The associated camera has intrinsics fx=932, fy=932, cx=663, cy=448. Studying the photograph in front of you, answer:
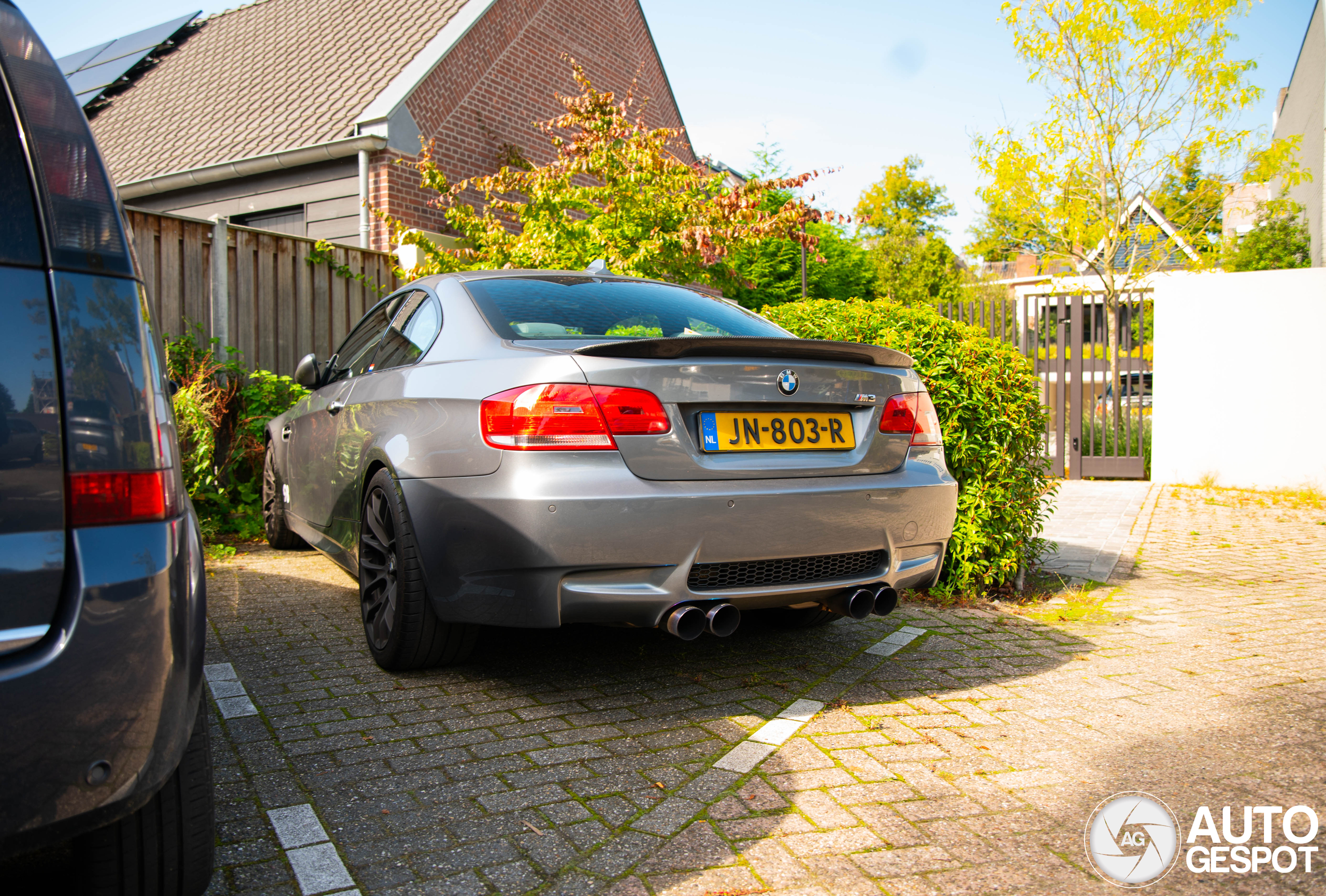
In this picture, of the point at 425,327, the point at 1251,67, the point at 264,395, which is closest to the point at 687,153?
the point at 1251,67

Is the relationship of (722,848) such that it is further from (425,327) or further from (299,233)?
(299,233)

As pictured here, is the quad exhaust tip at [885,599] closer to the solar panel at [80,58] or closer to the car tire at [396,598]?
the car tire at [396,598]

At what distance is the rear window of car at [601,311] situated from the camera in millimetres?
3402

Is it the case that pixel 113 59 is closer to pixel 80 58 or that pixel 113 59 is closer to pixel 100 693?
pixel 80 58

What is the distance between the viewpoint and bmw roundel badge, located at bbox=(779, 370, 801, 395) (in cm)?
309

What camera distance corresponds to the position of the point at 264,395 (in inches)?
282

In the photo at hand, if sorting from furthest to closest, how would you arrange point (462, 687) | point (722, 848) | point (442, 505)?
point (462, 687)
point (442, 505)
point (722, 848)

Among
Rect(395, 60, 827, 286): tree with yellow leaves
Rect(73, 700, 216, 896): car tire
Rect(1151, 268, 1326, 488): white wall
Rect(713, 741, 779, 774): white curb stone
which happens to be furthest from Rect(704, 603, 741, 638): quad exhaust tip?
Rect(1151, 268, 1326, 488): white wall

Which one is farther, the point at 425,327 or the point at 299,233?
the point at 299,233

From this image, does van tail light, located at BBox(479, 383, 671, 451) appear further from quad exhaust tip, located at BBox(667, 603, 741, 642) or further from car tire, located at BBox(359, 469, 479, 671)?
car tire, located at BBox(359, 469, 479, 671)

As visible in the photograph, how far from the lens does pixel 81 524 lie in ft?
5.15

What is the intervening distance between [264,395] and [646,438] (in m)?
5.27

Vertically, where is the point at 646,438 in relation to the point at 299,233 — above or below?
below

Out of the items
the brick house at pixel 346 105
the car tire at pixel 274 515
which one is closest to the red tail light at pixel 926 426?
the car tire at pixel 274 515
